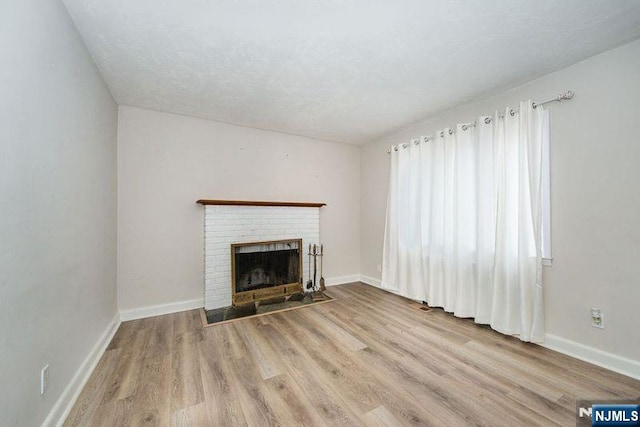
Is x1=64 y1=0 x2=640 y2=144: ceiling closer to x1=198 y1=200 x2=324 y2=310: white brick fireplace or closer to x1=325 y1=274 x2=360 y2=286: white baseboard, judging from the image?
x1=198 y1=200 x2=324 y2=310: white brick fireplace

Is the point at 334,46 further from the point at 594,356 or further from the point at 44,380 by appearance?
the point at 594,356

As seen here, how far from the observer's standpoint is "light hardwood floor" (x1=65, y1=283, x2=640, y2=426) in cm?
153

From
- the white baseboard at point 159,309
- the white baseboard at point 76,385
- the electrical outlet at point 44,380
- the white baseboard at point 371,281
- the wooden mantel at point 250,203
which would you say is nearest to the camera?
the electrical outlet at point 44,380

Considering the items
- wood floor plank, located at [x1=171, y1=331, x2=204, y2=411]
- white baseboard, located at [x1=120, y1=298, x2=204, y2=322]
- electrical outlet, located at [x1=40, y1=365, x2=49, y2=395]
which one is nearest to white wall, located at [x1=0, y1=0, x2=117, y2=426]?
electrical outlet, located at [x1=40, y1=365, x2=49, y2=395]

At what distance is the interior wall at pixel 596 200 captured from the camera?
74.7 inches

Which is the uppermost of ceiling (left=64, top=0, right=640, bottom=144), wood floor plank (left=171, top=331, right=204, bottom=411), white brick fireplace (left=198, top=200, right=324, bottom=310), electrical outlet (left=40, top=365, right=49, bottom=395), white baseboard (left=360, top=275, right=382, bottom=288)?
ceiling (left=64, top=0, right=640, bottom=144)

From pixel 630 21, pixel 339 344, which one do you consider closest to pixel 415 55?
pixel 630 21

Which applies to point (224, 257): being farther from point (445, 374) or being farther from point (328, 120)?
point (445, 374)

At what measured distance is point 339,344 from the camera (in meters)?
2.37

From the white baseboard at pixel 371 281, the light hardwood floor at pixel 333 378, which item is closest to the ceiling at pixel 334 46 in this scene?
the light hardwood floor at pixel 333 378

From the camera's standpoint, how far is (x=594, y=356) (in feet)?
6.67

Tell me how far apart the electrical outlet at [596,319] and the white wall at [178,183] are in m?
3.45

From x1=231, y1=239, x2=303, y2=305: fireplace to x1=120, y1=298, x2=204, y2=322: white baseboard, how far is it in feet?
1.68

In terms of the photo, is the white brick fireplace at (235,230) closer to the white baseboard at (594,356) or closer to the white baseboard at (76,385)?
the white baseboard at (76,385)
